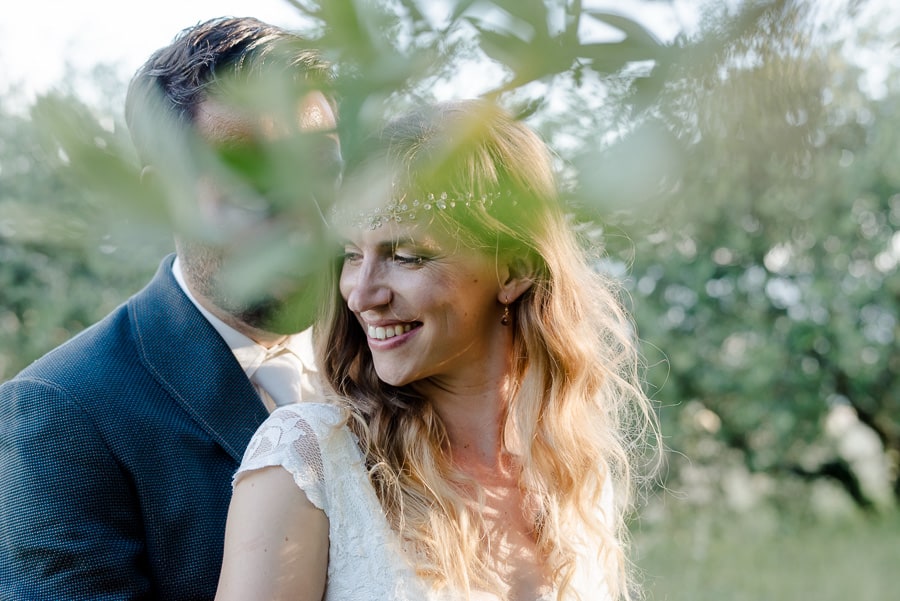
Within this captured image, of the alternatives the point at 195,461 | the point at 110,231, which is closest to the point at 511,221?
the point at 110,231

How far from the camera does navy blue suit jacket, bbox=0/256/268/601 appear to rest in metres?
1.80

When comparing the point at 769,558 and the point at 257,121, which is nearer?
the point at 257,121

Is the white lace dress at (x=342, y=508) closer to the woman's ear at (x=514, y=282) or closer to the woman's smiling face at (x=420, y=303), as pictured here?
the woman's smiling face at (x=420, y=303)

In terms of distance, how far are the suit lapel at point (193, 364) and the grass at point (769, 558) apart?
4168 mm

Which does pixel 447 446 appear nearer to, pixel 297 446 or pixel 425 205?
pixel 297 446

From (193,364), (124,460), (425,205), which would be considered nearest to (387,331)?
(193,364)

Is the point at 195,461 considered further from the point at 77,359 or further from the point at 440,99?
the point at 440,99

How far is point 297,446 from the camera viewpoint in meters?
1.91

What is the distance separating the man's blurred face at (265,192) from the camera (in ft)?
1.64

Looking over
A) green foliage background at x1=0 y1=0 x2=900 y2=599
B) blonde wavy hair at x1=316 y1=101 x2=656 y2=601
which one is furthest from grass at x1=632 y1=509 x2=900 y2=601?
green foliage background at x1=0 y1=0 x2=900 y2=599

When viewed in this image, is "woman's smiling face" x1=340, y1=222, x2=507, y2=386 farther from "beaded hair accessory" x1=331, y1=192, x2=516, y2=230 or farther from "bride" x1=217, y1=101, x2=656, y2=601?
"beaded hair accessory" x1=331, y1=192, x2=516, y2=230

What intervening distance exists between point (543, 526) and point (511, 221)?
170 cm

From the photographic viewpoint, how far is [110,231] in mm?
491

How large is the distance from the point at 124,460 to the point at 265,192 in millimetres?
1554
